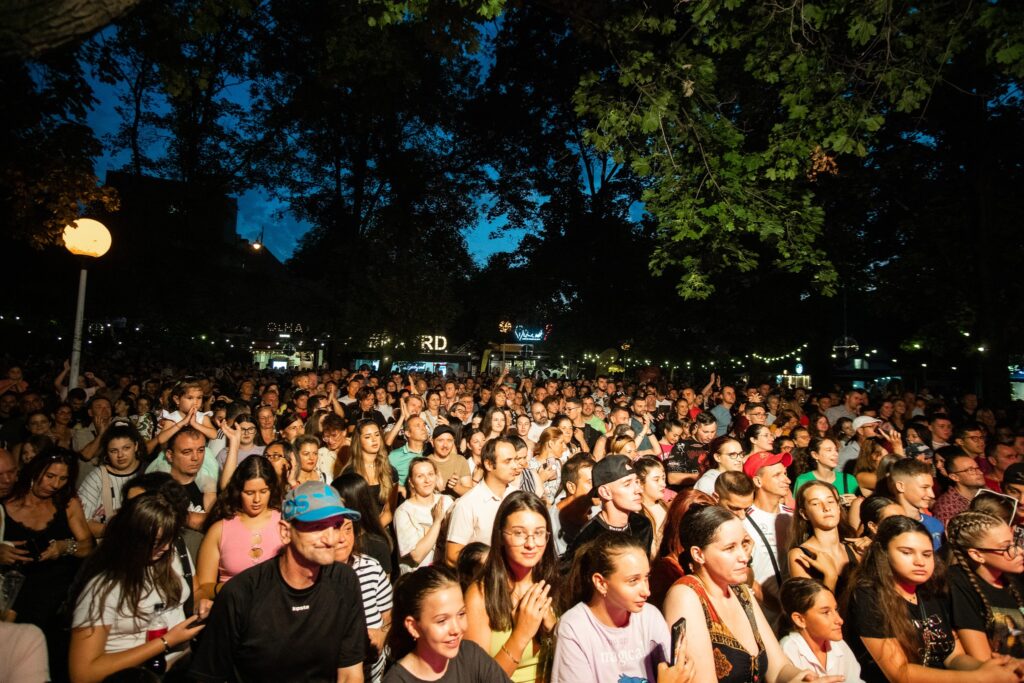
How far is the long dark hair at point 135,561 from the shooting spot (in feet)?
8.70

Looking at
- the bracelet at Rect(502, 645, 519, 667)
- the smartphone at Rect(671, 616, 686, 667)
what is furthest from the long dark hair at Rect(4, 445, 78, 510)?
the smartphone at Rect(671, 616, 686, 667)

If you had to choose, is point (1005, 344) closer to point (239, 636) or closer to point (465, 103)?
point (239, 636)

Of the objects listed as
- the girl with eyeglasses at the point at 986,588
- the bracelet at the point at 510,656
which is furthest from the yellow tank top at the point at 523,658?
the girl with eyeglasses at the point at 986,588

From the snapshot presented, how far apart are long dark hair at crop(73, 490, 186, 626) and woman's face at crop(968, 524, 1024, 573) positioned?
5022 mm

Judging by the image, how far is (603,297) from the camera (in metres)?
23.6

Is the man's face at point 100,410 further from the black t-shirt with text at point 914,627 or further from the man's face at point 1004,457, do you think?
the man's face at point 1004,457

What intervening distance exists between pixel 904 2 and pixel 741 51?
2419 mm

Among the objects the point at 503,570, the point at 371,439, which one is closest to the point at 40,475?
the point at 371,439

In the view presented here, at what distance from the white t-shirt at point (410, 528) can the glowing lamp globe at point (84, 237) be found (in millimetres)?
6886

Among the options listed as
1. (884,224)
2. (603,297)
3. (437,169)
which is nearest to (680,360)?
(603,297)

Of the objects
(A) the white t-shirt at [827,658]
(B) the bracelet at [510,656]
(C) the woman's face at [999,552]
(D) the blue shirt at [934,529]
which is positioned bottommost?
(A) the white t-shirt at [827,658]

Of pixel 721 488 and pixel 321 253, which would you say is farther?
pixel 321 253

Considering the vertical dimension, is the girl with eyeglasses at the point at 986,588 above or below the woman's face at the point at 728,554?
below

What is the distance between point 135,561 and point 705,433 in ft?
22.7
